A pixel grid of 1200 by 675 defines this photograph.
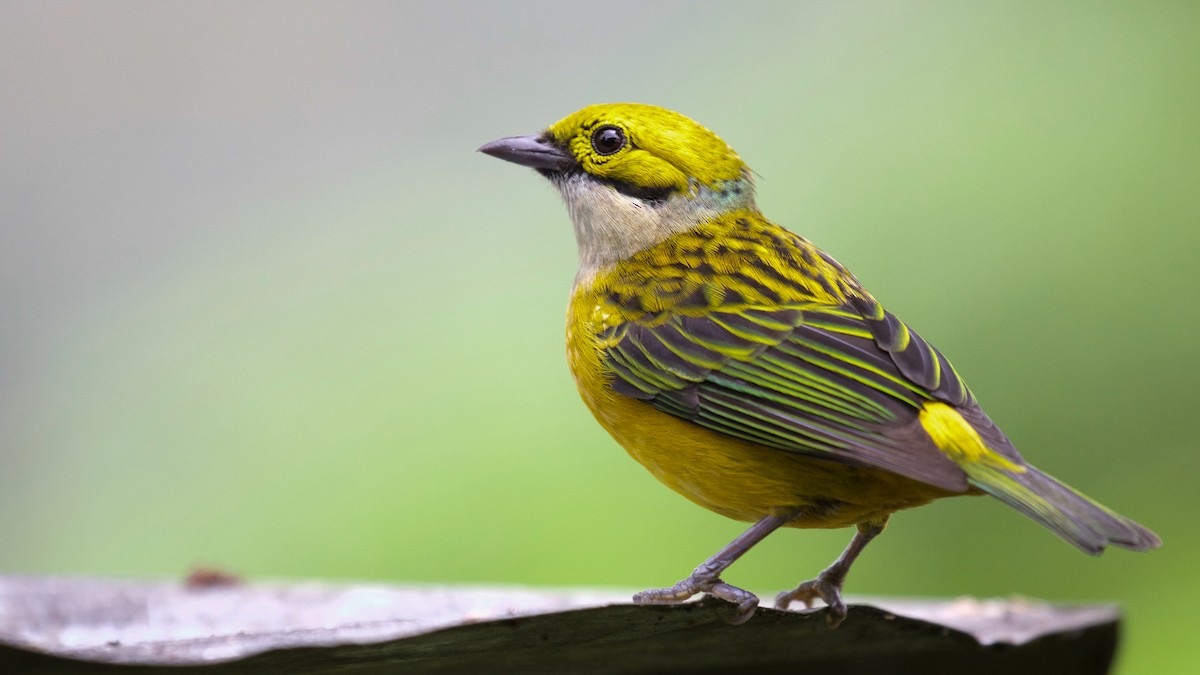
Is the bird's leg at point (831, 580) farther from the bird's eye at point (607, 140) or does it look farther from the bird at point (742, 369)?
the bird's eye at point (607, 140)

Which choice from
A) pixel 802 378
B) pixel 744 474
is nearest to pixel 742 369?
pixel 802 378

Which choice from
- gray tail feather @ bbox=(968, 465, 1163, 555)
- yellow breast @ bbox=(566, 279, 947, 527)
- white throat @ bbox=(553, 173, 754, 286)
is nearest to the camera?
gray tail feather @ bbox=(968, 465, 1163, 555)

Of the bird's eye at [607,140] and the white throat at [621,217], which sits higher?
the bird's eye at [607,140]

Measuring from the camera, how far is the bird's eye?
357cm

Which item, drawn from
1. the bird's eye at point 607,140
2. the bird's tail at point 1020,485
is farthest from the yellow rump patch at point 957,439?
the bird's eye at point 607,140

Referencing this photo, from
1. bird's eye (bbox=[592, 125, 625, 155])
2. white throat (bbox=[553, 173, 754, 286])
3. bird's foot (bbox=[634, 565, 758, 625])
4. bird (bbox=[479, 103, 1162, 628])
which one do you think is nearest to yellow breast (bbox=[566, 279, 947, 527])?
bird (bbox=[479, 103, 1162, 628])

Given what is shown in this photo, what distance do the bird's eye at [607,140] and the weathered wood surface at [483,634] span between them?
3.92 feet

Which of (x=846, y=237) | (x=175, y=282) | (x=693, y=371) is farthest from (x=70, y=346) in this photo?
(x=693, y=371)

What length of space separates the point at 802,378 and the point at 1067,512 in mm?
683

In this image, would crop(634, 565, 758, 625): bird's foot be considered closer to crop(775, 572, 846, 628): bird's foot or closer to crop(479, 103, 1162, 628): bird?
crop(479, 103, 1162, 628): bird

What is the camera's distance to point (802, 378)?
2877 mm

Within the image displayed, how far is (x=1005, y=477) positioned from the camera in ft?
8.33

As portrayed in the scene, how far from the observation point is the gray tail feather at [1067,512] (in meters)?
2.27

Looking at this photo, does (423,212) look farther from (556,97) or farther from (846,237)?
(846,237)
